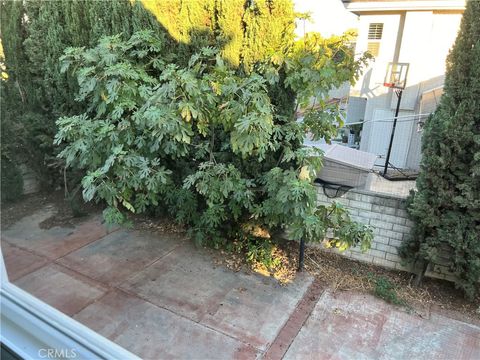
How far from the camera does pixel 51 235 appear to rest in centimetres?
365

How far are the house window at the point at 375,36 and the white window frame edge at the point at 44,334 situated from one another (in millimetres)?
6981

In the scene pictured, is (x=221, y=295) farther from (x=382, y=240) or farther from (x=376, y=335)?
(x=382, y=240)

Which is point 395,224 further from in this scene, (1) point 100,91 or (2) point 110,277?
(1) point 100,91

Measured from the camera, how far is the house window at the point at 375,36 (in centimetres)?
658

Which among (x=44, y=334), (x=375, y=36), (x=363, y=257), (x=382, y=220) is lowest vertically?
(x=363, y=257)

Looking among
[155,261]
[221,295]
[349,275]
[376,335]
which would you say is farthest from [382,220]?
[155,261]

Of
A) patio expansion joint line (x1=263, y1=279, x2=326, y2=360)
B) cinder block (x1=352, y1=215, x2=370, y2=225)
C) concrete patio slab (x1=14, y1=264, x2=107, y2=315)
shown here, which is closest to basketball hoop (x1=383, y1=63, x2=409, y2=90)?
cinder block (x1=352, y1=215, x2=370, y2=225)

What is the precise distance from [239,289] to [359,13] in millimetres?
5865

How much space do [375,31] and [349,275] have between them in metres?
5.37

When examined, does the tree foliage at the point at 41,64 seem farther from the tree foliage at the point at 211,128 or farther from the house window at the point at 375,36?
the house window at the point at 375,36

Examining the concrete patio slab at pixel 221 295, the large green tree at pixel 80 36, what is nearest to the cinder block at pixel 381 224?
the concrete patio slab at pixel 221 295

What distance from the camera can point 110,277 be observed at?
2.98 m

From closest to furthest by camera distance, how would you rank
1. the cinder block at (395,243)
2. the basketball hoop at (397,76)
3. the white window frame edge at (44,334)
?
the white window frame edge at (44,334) < the cinder block at (395,243) < the basketball hoop at (397,76)

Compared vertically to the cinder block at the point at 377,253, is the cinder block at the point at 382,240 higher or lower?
higher
